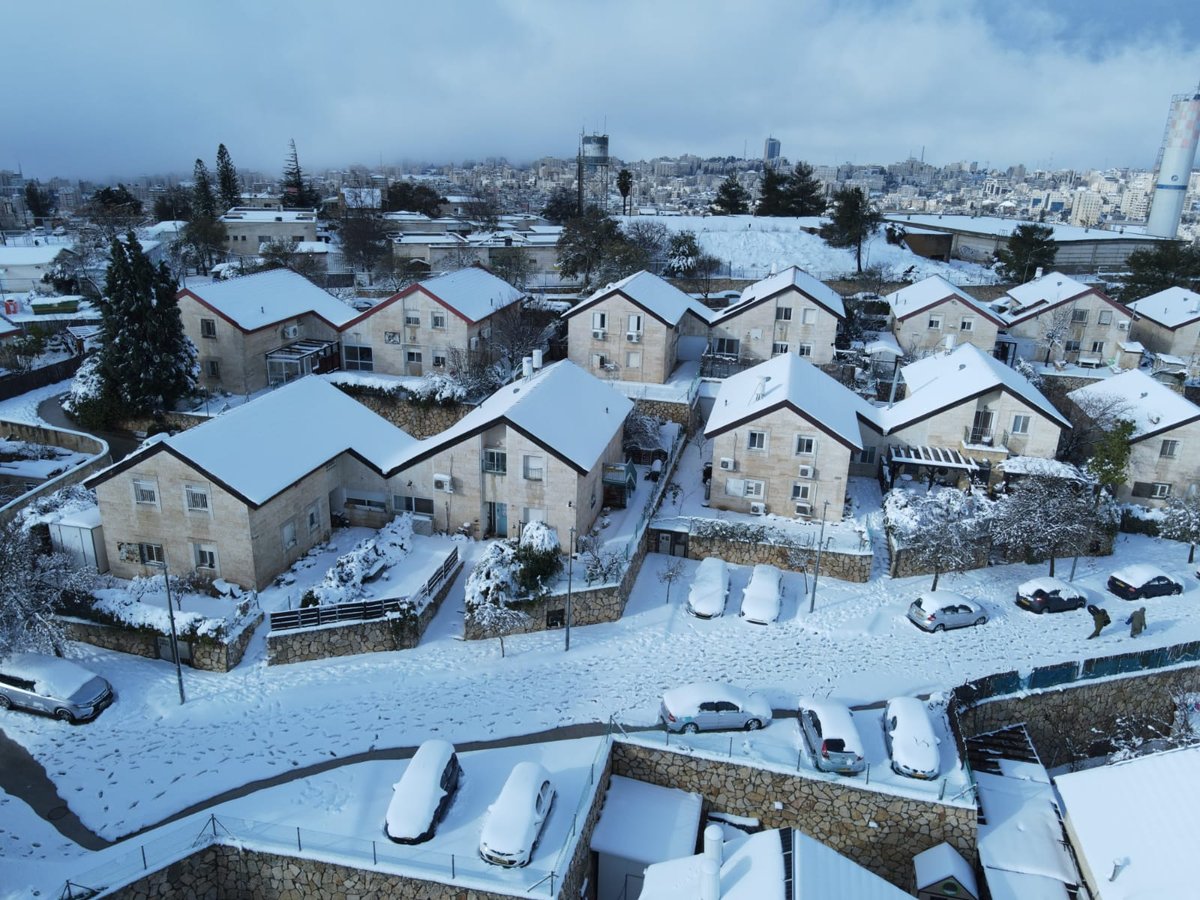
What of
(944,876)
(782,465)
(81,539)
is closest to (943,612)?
(782,465)

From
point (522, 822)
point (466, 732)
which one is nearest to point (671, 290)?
point (466, 732)

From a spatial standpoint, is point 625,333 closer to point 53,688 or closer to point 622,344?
point 622,344

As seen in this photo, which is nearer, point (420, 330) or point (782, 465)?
point (782, 465)

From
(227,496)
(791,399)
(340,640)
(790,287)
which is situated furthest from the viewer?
(790,287)

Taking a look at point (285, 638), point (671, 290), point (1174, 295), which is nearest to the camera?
point (285, 638)

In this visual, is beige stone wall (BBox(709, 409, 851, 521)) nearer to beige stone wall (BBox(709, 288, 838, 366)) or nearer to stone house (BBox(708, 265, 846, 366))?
stone house (BBox(708, 265, 846, 366))

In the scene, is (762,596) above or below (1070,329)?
below

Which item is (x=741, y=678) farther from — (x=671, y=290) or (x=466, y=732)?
(x=671, y=290)

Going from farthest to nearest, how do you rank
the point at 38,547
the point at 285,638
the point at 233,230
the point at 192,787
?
the point at 233,230, the point at 38,547, the point at 285,638, the point at 192,787
